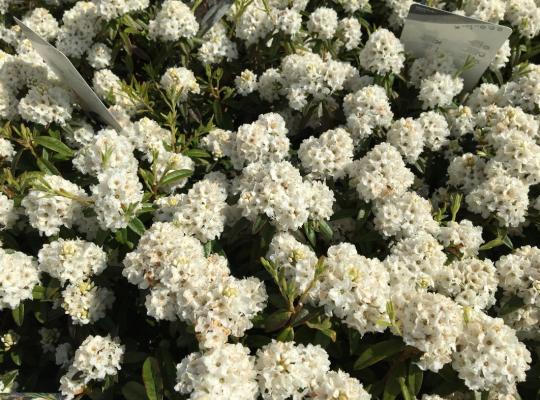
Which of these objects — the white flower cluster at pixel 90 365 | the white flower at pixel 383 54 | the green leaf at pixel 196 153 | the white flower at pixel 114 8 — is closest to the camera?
the white flower cluster at pixel 90 365

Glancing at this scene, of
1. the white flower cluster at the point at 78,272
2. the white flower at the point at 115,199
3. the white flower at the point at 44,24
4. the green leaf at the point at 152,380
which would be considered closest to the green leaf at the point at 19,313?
the white flower cluster at the point at 78,272

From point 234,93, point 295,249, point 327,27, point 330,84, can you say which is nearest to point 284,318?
point 295,249

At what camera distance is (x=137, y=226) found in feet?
8.24

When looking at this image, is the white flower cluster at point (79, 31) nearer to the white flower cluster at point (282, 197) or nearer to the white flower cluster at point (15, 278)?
the white flower cluster at point (15, 278)

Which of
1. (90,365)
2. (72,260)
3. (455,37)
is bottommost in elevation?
(90,365)

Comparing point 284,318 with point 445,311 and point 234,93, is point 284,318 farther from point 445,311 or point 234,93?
point 234,93

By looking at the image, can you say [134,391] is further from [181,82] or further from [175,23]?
[175,23]

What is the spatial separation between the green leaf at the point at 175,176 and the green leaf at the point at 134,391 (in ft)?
3.45

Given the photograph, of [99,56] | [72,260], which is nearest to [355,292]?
[72,260]

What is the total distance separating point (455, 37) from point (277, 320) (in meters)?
2.28

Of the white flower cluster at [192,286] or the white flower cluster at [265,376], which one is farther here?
the white flower cluster at [192,286]

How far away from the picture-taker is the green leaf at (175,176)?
2773mm

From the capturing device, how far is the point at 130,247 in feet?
8.56

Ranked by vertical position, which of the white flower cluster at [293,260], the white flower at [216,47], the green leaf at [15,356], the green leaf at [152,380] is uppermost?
the white flower at [216,47]
